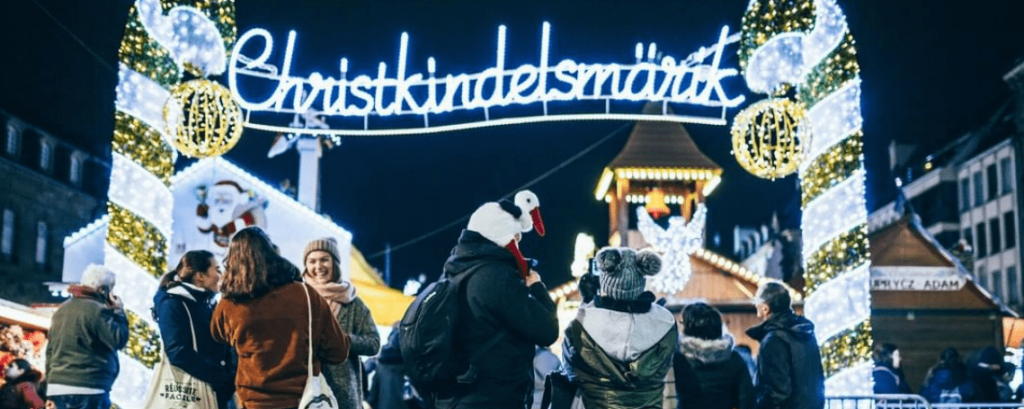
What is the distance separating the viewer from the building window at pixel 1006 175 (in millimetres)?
50875

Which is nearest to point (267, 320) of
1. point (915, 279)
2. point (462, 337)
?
point (462, 337)

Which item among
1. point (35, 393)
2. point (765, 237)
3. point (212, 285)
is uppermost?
point (765, 237)

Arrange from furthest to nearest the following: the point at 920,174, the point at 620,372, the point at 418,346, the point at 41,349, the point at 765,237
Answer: the point at 765,237
the point at 920,174
the point at 41,349
the point at 620,372
the point at 418,346

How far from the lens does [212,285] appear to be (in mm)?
6617

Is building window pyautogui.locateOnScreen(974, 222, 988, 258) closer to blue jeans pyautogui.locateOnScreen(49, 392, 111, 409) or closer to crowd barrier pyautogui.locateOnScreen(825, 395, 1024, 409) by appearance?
crowd barrier pyautogui.locateOnScreen(825, 395, 1024, 409)

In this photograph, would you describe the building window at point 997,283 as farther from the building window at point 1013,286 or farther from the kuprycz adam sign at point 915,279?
the kuprycz adam sign at point 915,279

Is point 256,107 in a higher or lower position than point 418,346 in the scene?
higher


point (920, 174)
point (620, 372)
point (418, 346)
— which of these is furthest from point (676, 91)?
point (920, 174)

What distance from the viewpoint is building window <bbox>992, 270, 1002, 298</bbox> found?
5278 centimetres

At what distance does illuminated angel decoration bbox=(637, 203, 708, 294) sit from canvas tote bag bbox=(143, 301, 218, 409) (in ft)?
51.9

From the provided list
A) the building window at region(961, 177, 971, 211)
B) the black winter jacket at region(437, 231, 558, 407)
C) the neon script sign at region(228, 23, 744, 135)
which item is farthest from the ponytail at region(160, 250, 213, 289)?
the building window at region(961, 177, 971, 211)

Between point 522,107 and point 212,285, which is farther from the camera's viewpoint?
point 522,107

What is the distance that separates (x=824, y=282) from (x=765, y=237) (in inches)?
2733

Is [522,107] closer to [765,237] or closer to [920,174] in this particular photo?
[920,174]
